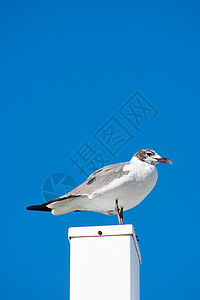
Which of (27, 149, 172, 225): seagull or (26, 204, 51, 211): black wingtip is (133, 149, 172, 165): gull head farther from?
(26, 204, 51, 211): black wingtip

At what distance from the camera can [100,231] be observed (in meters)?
6.86

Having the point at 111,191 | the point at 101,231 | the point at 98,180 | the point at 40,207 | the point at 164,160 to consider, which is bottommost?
the point at 101,231

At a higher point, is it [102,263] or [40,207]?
[40,207]

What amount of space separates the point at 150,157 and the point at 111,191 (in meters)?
1.08

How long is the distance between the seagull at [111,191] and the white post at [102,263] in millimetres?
2016

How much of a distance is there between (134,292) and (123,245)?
58cm

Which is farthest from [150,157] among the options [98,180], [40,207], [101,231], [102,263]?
[102,263]

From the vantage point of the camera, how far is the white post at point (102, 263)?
648 cm

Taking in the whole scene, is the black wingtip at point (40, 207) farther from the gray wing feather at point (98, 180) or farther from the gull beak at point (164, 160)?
the gull beak at point (164, 160)

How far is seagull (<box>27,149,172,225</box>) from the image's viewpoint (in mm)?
8938

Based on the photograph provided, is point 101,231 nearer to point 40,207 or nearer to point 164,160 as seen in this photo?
point 40,207

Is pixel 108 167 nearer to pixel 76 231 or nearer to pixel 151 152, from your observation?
pixel 151 152

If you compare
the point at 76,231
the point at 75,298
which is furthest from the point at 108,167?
the point at 75,298

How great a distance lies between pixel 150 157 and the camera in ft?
31.3
